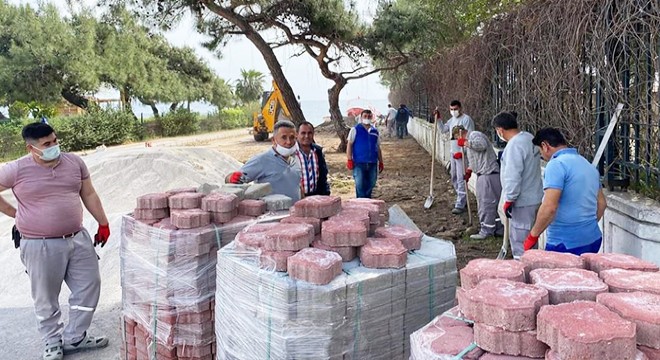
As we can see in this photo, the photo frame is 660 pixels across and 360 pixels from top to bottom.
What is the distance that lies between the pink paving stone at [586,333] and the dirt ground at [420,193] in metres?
4.12

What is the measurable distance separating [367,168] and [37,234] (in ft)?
14.9

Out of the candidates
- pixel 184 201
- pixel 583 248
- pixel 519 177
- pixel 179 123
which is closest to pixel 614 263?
pixel 583 248

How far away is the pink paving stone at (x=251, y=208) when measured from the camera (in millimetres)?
3510

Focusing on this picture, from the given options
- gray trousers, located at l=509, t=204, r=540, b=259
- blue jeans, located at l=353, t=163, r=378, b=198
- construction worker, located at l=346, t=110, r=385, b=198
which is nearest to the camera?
gray trousers, located at l=509, t=204, r=540, b=259

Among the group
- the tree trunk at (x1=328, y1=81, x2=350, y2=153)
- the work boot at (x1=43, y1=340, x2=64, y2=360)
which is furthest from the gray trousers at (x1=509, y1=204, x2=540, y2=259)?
the tree trunk at (x1=328, y1=81, x2=350, y2=153)

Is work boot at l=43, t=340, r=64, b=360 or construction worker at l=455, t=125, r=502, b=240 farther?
construction worker at l=455, t=125, r=502, b=240

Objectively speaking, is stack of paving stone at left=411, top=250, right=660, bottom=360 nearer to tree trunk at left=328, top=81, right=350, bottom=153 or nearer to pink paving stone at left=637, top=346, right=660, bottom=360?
pink paving stone at left=637, top=346, right=660, bottom=360

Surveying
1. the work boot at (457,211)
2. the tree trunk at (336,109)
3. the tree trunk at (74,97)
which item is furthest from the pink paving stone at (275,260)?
the tree trunk at (74,97)

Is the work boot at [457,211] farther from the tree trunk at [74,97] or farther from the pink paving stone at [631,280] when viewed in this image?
the tree trunk at [74,97]

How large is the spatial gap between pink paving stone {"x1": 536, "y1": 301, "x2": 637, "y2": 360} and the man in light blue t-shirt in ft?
6.36

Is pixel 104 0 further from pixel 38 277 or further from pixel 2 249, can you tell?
pixel 38 277

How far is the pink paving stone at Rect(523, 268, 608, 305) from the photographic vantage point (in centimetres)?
185

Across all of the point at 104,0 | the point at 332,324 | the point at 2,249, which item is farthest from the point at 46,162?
the point at 104,0

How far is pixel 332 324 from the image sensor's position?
2.17 metres
